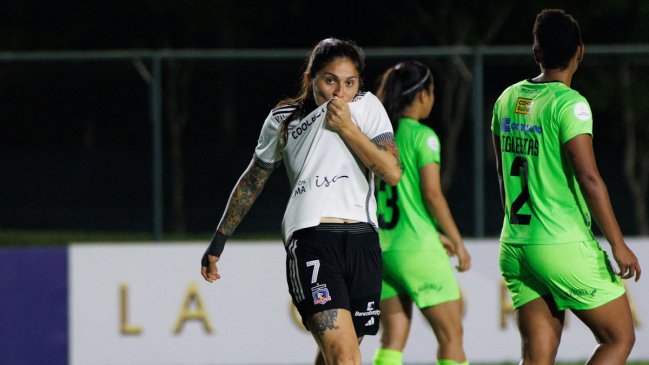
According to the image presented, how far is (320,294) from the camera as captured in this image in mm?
5254

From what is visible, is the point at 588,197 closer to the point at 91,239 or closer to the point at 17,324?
the point at 17,324

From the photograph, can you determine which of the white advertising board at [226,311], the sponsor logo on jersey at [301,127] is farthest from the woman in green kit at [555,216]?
the white advertising board at [226,311]

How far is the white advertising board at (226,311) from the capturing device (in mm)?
8969

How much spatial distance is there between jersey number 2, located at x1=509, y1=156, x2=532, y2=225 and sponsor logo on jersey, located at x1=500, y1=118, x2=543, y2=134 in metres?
0.12

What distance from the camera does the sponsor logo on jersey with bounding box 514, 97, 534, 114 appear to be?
5.40 m

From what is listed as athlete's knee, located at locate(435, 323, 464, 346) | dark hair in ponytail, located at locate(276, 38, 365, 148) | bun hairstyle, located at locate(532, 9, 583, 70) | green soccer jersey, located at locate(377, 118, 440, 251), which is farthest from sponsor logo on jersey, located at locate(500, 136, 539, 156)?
athlete's knee, located at locate(435, 323, 464, 346)

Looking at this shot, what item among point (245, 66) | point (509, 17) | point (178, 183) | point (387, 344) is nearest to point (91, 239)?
point (178, 183)

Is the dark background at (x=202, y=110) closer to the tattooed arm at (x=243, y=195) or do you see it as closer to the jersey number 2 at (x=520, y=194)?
the tattooed arm at (x=243, y=195)

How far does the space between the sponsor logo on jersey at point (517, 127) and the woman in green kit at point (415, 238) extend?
4.00 ft

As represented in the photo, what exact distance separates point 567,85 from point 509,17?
30.0 m

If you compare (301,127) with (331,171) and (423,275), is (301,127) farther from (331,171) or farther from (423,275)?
(423,275)

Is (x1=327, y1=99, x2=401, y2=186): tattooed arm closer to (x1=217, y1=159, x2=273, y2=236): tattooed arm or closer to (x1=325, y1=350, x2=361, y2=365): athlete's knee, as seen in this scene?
(x1=217, y1=159, x2=273, y2=236): tattooed arm

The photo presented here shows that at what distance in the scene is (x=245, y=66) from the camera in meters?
12.4

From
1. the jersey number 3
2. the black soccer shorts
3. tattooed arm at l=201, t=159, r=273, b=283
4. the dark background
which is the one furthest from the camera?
the dark background
